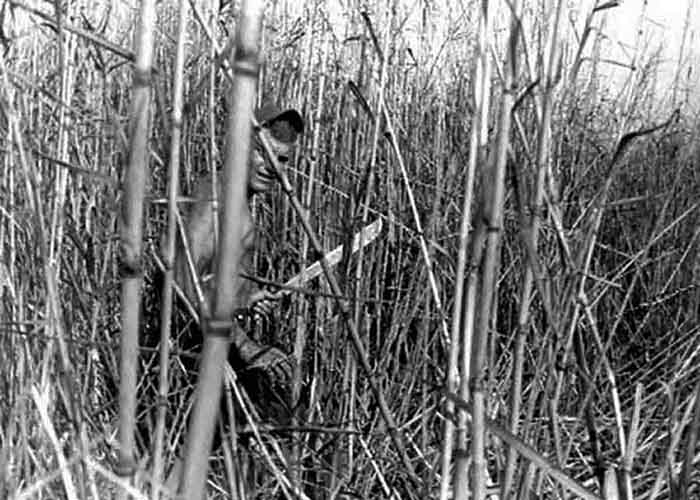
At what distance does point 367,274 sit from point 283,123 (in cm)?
34

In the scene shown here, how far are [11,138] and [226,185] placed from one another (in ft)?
1.40

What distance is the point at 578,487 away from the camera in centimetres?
65

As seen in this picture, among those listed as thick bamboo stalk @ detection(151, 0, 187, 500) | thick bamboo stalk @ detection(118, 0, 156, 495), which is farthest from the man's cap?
thick bamboo stalk @ detection(118, 0, 156, 495)

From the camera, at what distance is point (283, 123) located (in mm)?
2004

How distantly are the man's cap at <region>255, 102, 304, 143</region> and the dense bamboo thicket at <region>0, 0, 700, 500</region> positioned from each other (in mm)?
80

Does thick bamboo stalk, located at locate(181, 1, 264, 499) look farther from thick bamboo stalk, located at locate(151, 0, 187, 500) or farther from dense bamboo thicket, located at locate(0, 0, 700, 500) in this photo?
thick bamboo stalk, located at locate(151, 0, 187, 500)

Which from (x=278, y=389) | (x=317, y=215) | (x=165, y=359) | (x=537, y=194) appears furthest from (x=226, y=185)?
(x=317, y=215)

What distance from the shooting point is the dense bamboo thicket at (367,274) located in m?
0.67

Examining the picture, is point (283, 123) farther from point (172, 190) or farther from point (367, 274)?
point (172, 190)

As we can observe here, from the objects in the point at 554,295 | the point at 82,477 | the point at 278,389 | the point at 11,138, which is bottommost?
the point at 278,389

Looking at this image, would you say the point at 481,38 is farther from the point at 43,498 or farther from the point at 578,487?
the point at 43,498

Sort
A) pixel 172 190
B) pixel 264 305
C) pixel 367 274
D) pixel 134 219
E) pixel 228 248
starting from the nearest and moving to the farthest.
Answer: pixel 228 248 → pixel 134 219 → pixel 172 190 → pixel 367 274 → pixel 264 305

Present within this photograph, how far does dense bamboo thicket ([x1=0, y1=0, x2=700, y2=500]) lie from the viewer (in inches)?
26.2

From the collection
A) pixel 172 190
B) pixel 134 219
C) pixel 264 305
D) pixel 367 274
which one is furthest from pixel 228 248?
pixel 264 305
